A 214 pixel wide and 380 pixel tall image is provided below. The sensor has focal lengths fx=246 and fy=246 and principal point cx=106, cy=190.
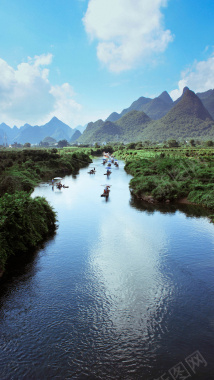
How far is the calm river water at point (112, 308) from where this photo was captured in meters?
9.98

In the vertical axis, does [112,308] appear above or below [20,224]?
below

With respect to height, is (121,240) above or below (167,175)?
below

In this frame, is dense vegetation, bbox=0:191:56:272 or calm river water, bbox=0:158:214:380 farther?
dense vegetation, bbox=0:191:56:272

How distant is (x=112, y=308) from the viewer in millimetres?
13164

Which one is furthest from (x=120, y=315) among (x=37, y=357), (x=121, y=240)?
(x=121, y=240)

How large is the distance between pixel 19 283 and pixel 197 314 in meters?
10.4

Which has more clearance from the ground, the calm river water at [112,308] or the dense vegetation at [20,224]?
the dense vegetation at [20,224]

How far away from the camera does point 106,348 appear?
10.7 meters

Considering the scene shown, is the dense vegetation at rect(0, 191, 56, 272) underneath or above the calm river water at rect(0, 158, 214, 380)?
above

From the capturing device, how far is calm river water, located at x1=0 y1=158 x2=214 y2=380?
32.8ft

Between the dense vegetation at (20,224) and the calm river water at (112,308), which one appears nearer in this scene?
the calm river water at (112,308)

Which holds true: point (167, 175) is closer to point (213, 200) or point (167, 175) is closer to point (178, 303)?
point (213, 200)

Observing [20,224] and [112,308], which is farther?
[20,224]

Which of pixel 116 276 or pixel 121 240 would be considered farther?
pixel 121 240
